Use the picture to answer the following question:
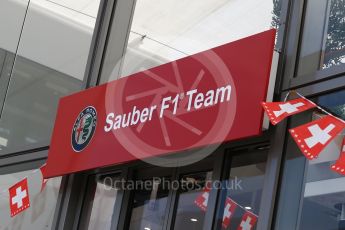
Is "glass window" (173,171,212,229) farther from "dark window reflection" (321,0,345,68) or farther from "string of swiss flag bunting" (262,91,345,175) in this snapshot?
"dark window reflection" (321,0,345,68)

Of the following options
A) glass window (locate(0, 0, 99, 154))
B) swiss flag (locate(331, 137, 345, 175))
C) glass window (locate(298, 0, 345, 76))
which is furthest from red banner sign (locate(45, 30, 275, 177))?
glass window (locate(0, 0, 99, 154))

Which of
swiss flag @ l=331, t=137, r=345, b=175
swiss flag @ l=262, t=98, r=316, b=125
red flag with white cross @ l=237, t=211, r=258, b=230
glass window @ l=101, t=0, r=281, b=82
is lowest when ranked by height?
red flag with white cross @ l=237, t=211, r=258, b=230

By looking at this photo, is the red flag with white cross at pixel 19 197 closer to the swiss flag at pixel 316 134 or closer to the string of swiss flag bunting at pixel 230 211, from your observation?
the string of swiss flag bunting at pixel 230 211

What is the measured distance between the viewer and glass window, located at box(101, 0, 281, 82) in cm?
614

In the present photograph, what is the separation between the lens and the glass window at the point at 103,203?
6605 millimetres

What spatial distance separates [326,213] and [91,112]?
257cm

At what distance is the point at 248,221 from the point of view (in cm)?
525

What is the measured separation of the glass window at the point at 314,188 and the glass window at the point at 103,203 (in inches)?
77.9

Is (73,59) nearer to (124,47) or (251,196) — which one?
(124,47)

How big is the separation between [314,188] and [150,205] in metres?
1.71

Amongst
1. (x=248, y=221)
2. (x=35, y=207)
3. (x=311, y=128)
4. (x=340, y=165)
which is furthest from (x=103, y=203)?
(x=340, y=165)

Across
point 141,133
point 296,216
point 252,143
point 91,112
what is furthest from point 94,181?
point 296,216

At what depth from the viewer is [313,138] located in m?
4.80

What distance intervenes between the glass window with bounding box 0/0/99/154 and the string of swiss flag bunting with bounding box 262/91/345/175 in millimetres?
3208
